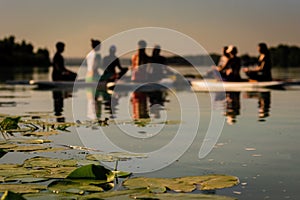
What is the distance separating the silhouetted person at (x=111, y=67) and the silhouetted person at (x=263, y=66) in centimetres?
407

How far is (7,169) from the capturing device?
4.81 meters

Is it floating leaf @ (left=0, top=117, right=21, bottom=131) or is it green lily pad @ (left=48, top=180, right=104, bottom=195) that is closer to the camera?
green lily pad @ (left=48, top=180, right=104, bottom=195)

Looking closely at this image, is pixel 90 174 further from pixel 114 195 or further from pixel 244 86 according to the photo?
pixel 244 86

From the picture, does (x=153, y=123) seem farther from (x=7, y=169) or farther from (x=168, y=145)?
(x=7, y=169)

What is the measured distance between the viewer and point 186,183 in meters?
4.33

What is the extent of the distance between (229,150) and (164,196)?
244 centimetres

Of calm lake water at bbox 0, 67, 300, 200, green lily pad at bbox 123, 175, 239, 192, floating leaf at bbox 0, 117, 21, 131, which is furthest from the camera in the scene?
floating leaf at bbox 0, 117, 21, 131

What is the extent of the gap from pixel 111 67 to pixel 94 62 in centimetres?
75

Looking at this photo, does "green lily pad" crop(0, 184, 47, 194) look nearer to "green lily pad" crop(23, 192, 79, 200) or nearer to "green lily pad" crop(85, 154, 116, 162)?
"green lily pad" crop(23, 192, 79, 200)

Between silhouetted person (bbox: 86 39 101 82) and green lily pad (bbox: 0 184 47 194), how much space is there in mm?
14994

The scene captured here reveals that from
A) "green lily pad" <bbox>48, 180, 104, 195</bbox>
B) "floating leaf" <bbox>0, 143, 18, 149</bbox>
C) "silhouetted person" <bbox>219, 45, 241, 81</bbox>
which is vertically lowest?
"green lily pad" <bbox>48, 180, 104, 195</bbox>

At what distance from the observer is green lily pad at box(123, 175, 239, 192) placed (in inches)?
165


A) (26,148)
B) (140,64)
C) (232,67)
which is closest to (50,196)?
(26,148)

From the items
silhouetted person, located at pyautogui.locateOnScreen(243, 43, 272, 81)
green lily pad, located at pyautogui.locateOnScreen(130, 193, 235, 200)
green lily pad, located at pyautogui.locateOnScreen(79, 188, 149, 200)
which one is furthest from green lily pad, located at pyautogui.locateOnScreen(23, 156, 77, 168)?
silhouetted person, located at pyautogui.locateOnScreen(243, 43, 272, 81)
